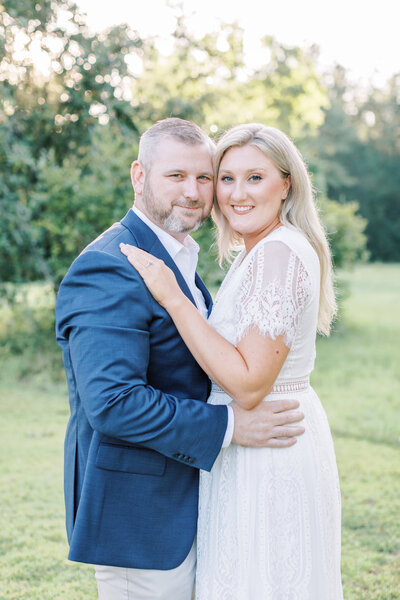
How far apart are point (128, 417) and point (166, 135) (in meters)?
1.09

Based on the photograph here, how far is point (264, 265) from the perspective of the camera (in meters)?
2.32

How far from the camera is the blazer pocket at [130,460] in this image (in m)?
2.24

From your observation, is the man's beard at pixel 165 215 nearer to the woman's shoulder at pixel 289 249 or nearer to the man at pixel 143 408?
the man at pixel 143 408

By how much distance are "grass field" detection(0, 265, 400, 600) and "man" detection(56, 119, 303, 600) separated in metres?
1.91

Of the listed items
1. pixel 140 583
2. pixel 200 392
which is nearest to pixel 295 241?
pixel 200 392

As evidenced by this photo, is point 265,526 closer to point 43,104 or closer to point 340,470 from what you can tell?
point 340,470

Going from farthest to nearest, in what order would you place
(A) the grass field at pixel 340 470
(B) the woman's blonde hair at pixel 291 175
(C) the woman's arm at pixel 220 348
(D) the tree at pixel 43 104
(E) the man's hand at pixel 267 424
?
(D) the tree at pixel 43 104 < (A) the grass field at pixel 340 470 < (B) the woman's blonde hair at pixel 291 175 < (E) the man's hand at pixel 267 424 < (C) the woman's arm at pixel 220 348

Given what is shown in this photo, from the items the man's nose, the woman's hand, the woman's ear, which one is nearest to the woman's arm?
the woman's hand

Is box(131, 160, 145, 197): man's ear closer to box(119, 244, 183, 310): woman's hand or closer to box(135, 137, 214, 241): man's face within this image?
box(135, 137, 214, 241): man's face

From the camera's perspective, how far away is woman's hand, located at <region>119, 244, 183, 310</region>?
2.23 metres

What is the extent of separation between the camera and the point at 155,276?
224 centimetres

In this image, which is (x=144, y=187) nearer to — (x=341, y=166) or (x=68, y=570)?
(x=68, y=570)

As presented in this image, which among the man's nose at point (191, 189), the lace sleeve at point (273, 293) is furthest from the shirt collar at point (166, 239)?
the lace sleeve at point (273, 293)

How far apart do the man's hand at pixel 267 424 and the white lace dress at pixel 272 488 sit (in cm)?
5
